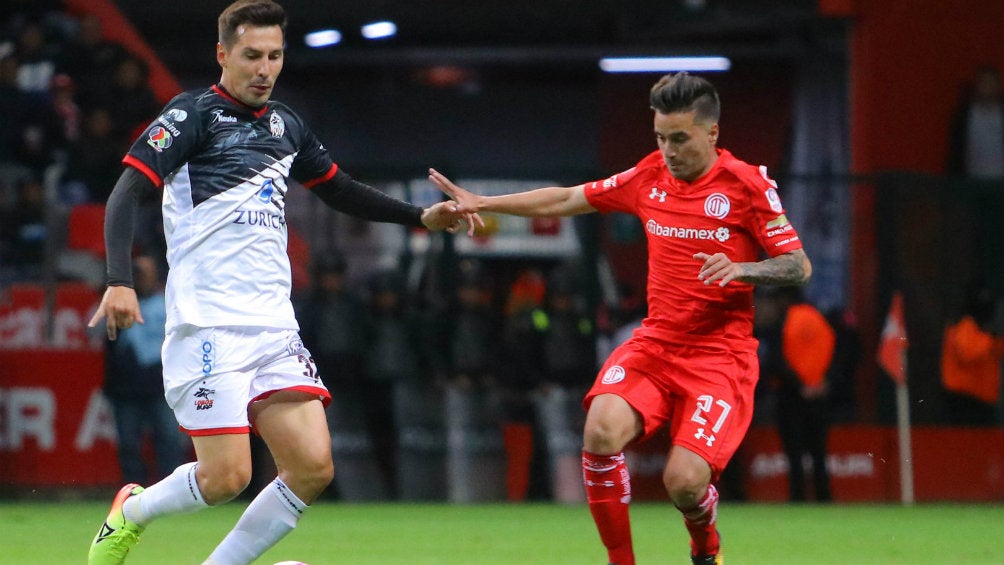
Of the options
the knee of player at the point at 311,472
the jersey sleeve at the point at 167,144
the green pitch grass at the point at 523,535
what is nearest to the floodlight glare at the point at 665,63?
the green pitch grass at the point at 523,535

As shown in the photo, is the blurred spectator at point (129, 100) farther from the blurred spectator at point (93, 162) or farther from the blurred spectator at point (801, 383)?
the blurred spectator at point (801, 383)

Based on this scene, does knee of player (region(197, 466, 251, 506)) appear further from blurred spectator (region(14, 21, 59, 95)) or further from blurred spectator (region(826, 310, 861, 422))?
blurred spectator (region(14, 21, 59, 95))

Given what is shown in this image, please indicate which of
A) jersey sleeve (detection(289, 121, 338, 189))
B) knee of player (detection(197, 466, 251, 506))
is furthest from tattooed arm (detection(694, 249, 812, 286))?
knee of player (detection(197, 466, 251, 506))

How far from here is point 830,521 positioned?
38.3 feet

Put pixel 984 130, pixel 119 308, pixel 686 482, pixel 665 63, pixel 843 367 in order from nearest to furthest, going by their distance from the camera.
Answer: pixel 119 308 < pixel 686 482 < pixel 843 367 < pixel 984 130 < pixel 665 63

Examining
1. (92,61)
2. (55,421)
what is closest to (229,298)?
(55,421)

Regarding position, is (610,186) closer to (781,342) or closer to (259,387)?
(259,387)

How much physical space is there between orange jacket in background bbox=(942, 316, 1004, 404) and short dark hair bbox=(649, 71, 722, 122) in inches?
315

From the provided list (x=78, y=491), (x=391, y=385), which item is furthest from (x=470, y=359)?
(x=78, y=491)

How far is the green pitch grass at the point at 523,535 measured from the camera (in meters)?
8.89

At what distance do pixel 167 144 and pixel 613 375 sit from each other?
2.27 metres

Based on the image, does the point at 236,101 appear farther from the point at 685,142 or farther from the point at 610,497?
the point at 610,497

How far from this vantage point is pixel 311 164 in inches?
262

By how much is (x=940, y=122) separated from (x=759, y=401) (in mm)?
5237
